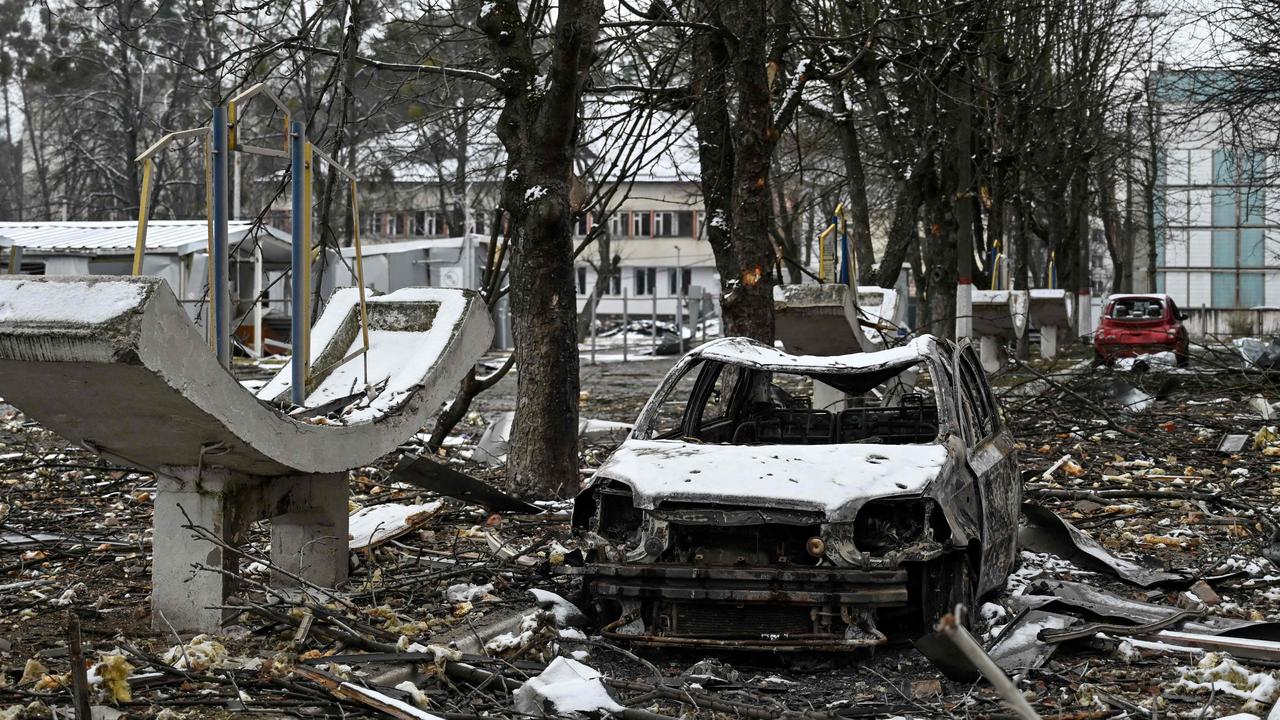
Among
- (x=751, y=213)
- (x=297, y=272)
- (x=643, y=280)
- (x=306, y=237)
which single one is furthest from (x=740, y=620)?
(x=643, y=280)

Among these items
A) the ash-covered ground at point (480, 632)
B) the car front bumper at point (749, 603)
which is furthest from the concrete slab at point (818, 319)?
the car front bumper at point (749, 603)

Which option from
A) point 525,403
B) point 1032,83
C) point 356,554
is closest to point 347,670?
point 356,554

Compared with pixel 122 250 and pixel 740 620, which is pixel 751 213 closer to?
pixel 740 620

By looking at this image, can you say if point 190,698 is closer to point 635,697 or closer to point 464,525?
point 635,697

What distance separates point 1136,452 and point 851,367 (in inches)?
289

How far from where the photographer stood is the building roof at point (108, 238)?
101 feet

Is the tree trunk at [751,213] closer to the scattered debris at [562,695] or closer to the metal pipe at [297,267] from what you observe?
the metal pipe at [297,267]

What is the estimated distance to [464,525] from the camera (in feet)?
33.7

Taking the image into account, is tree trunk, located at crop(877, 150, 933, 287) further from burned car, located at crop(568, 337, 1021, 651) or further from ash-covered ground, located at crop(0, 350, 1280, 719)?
burned car, located at crop(568, 337, 1021, 651)

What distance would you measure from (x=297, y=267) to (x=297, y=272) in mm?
40

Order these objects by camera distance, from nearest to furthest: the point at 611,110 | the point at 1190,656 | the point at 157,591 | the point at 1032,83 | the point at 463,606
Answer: the point at 1190,656, the point at 157,591, the point at 463,606, the point at 611,110, the point at 1032,83

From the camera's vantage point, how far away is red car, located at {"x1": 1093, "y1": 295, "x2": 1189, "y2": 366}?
27703mm

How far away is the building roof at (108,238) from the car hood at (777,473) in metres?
22.9

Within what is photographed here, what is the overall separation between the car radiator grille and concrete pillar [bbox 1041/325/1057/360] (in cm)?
2871
